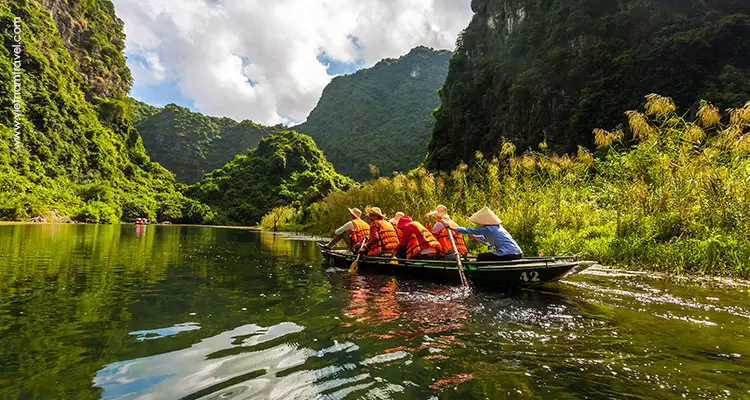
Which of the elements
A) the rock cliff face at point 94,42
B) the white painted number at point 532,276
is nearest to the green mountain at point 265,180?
the rock cliff face at point 94,42

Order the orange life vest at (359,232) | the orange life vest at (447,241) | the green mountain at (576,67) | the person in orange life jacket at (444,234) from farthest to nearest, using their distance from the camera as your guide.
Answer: the green mountain at (576,67)
the orange life vest at (359,232)
the orange life vest at (447,241)
the person in orange life jacket at (444,234)

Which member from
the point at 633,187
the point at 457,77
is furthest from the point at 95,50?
the point at 633,187

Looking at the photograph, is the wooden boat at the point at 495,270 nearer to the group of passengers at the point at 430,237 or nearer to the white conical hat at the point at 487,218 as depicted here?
the group of passengers at the point at 430,237

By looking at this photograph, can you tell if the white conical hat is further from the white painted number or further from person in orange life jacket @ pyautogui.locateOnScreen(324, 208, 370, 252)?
person in orange life jacket @ pyautogui.locateOnScreen(324, 208, 370, 252)

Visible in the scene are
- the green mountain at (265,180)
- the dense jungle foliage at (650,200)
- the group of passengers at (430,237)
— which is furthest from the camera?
the green mountain at (265,180)

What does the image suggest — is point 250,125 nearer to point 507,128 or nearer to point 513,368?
point 507,128

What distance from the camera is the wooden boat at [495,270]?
5785mm

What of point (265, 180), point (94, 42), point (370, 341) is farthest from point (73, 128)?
point (370, 341)

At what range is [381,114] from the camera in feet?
352

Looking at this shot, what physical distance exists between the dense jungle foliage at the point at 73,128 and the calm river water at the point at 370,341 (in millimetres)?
36946

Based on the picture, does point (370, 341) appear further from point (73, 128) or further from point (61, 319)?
point (73, 128)

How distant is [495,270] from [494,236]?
2.61ft

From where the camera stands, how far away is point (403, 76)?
124m

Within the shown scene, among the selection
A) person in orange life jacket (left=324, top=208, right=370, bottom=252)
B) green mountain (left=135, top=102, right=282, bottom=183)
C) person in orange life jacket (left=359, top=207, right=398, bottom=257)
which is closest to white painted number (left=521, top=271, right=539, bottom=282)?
person in orange life jacket (left=359, top=207, right=398, bottom=257)
